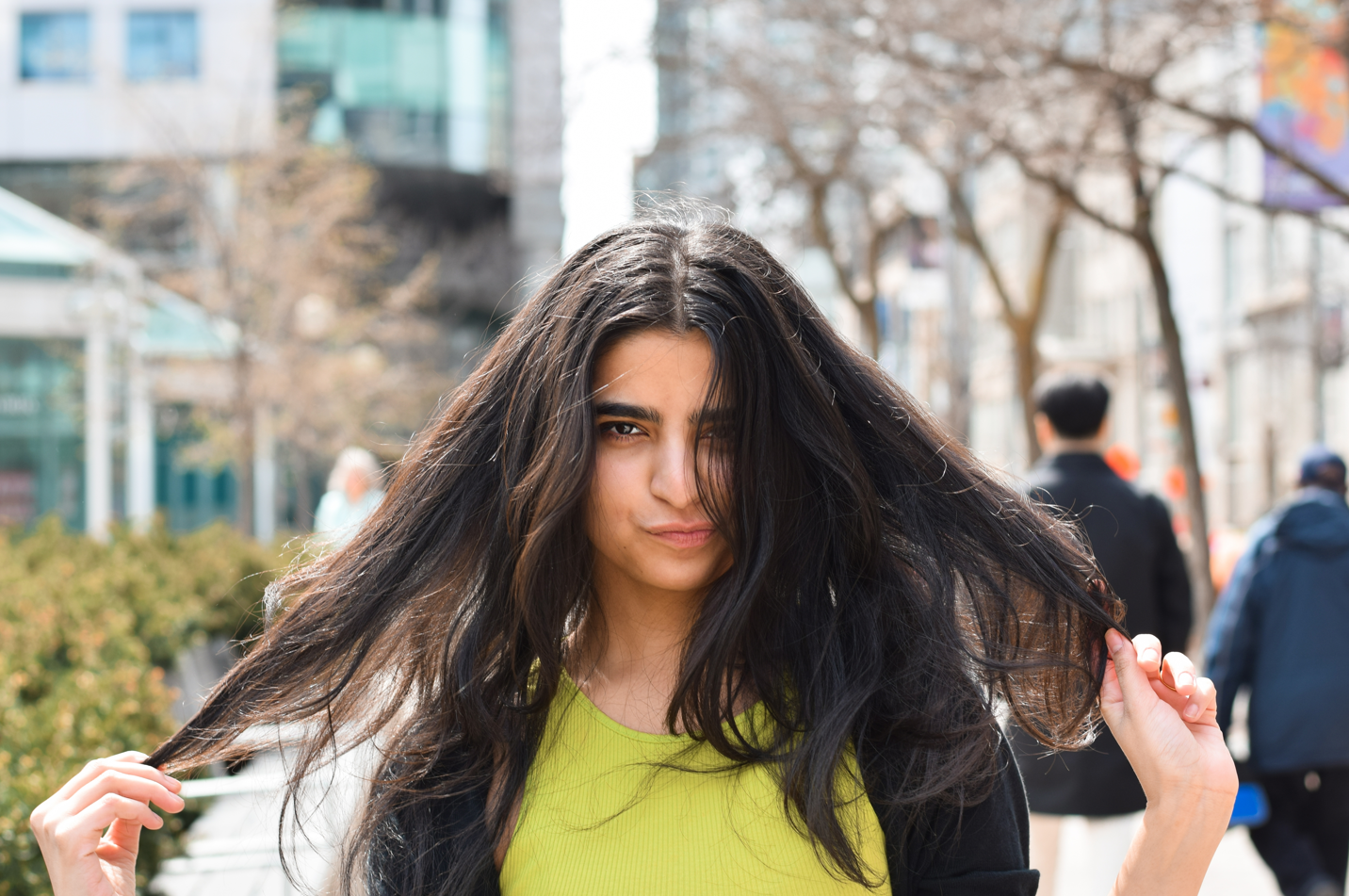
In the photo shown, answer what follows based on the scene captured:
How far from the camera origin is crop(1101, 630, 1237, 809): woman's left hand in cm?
198

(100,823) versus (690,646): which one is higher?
(690,646)

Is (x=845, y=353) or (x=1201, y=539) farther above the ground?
(x=845, y=353)

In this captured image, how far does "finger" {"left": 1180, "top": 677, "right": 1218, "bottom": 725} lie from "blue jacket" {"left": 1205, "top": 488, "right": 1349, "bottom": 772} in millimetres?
3534

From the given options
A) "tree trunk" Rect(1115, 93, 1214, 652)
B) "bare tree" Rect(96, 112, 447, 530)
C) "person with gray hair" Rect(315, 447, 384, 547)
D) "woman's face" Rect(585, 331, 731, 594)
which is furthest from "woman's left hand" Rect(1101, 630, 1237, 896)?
"bare tree" Rect(96, 112, 447, 530)

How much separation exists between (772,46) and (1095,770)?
1105cm

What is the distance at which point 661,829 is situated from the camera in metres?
2.11

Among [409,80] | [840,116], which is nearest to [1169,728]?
[840,116]

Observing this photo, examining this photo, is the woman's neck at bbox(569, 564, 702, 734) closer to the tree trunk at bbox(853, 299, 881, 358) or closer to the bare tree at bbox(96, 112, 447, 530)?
the bare tree at bbox(96, 112, 447, 530)

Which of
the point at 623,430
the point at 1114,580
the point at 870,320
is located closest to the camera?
the point at 623,430

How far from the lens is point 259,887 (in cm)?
592

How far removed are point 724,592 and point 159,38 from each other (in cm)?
3369

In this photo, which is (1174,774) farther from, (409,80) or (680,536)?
(409,80)

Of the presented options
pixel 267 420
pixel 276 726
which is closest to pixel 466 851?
pixel 276 726

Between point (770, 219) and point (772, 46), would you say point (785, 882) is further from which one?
Answer: point (770, 219)
